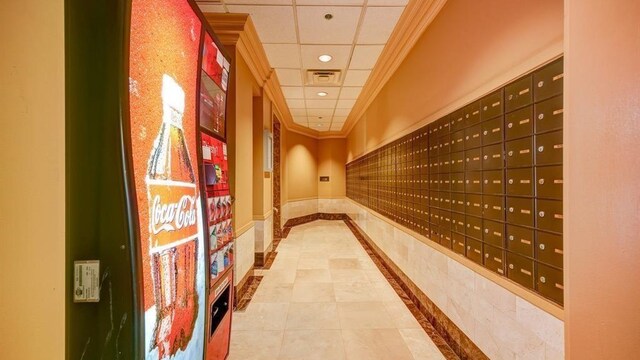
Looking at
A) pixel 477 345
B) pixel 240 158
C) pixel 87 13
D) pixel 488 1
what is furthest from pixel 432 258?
pixel 87 13

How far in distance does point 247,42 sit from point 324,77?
1454 millimetres

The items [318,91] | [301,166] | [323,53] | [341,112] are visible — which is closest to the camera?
[323,53]

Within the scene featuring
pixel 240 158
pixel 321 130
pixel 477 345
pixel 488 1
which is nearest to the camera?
pixel 488 1

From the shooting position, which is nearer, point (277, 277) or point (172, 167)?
point (172, 167)

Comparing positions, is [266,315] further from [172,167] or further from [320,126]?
[320,126]

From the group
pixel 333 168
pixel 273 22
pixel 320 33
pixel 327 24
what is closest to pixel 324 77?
pixel 320 33

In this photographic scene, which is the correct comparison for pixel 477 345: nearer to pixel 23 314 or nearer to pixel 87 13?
pixel 23 314

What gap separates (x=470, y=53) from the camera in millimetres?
1840

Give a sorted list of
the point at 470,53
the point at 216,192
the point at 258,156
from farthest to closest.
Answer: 1. the point at 258,156
2. the point at 470,53
3. the point at 216,192

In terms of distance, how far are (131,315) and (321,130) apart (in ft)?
27.6

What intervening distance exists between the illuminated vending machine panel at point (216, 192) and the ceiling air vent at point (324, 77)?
8.36 feet

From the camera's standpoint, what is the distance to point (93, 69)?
0.78m

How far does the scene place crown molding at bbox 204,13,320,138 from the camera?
271 centimetres

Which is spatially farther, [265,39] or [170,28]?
[265,39]
